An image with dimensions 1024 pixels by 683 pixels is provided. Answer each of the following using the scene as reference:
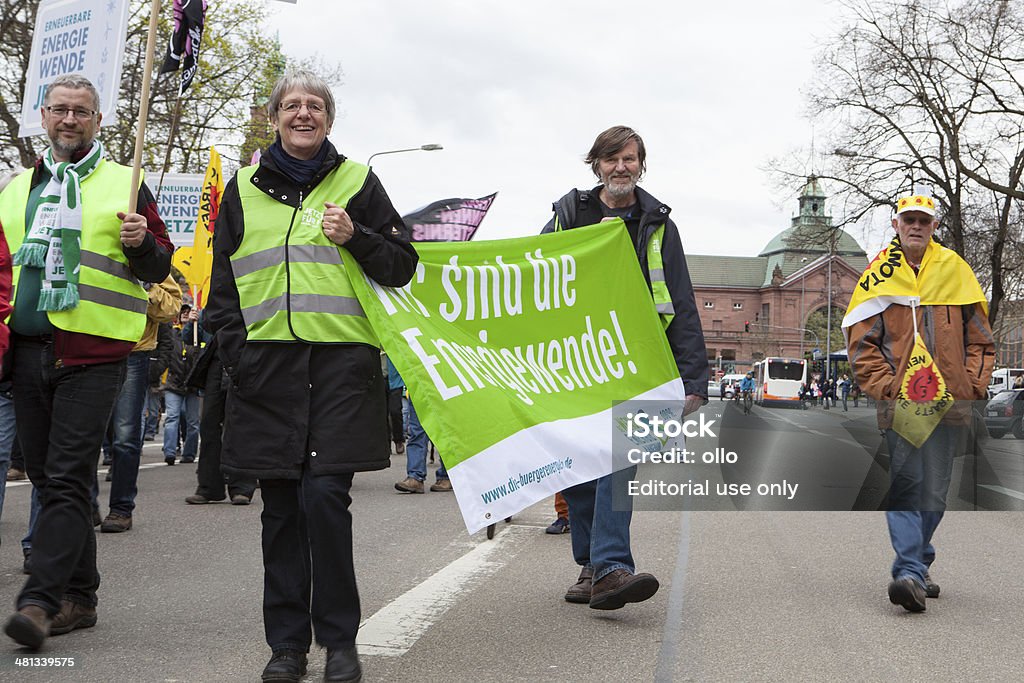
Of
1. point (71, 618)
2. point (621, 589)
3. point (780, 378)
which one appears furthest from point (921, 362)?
point (780, 378)

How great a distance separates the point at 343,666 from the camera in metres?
4.03

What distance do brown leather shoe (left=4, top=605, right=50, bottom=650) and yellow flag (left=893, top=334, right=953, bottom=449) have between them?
3.99 m

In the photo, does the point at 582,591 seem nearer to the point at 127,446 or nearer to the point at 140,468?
the point at 127,446

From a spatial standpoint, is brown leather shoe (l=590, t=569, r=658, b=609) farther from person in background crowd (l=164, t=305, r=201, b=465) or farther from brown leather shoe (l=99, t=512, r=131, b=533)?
person in background crowd (l=164, t=305, r=201, b=465)

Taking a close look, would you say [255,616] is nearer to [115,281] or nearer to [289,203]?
[115,281]

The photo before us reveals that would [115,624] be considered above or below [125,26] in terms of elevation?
below

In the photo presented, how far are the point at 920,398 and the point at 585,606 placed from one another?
194 centimetres

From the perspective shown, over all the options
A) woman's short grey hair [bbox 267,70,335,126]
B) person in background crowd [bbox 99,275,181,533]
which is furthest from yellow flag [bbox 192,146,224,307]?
woman's short grey hair [bbox 267,70,335,126]

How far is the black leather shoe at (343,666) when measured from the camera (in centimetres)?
402

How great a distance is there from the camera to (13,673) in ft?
13.4

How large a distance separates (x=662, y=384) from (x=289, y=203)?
79.2 inches

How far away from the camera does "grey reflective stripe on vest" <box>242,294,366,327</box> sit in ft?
13.7

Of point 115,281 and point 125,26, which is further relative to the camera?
point 125,26

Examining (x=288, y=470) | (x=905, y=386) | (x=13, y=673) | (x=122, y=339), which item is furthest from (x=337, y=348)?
(x=905, y=386)
